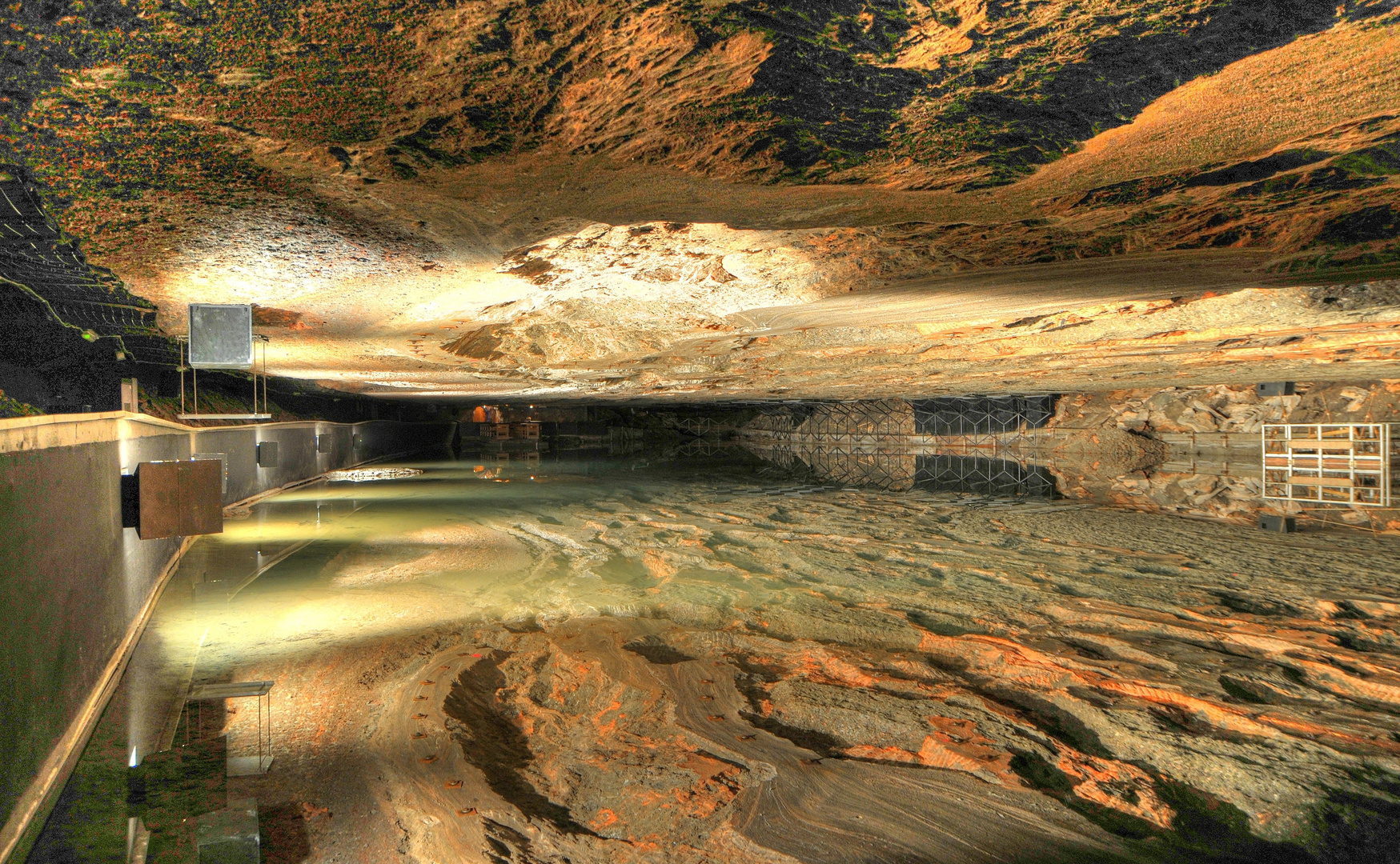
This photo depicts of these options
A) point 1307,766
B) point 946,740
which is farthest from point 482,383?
point 1307,766

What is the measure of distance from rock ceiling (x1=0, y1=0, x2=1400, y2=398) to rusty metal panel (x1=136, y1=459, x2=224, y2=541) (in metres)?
1.04

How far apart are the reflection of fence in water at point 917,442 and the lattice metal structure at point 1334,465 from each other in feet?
8.63

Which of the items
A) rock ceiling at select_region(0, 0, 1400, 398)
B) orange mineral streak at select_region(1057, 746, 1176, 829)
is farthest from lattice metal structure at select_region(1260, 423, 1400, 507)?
orange mineral streak at select_region(1057, 746, 1176, 829)

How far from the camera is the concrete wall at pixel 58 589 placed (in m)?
1.83

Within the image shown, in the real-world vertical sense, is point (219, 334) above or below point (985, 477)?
above

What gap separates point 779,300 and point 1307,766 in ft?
10.7

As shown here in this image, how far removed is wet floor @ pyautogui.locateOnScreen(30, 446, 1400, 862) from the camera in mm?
1878

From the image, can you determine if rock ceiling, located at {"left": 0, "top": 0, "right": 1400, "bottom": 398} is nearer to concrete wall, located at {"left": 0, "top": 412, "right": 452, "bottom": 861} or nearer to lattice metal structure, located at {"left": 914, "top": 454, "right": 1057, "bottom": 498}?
concrete wall, located at {"left": 0, "top": 412, "right": 452, "bottom": 861}

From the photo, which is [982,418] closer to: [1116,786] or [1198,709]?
[1198,709]

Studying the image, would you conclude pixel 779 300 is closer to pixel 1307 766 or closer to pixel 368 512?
pixel 1307 766

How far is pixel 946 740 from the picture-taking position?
2342 millimetres

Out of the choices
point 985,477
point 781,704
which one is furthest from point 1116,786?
point 985,477

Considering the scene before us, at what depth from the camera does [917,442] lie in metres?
17.4

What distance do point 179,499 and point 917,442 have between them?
1605 centimetres
